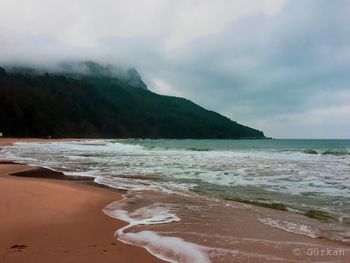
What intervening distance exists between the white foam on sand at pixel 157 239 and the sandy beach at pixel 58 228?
6.8 inches

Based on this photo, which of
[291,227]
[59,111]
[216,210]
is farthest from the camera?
[59,111]

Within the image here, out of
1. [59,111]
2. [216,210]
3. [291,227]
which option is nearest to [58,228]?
[216,210]

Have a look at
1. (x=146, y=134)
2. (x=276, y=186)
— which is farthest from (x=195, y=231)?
(x=146, y=134)

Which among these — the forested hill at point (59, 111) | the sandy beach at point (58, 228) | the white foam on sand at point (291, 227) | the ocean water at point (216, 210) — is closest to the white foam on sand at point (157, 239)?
the ocean water at point (216, 210)

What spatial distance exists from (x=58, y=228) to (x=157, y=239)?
172 cm

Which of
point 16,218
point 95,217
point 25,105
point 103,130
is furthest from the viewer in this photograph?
point 103,130

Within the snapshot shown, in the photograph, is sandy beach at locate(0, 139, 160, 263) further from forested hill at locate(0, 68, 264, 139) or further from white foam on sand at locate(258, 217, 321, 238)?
forested hill at locate(0, 68, 264, 139)

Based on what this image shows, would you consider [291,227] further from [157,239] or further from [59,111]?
[59,111]

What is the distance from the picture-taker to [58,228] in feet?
21.2

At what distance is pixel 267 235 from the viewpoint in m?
6.31

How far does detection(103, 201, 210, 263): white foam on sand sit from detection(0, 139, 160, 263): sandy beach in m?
0.17

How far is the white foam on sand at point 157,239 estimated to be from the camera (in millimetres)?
5113

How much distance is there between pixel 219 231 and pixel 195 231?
15.6 inches

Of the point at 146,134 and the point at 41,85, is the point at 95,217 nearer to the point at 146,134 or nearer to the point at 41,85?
the point at 41,85
